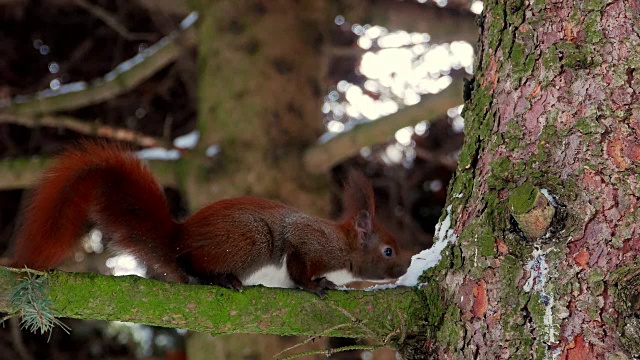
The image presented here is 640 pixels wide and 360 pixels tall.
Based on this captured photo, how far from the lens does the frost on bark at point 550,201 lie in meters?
1.35

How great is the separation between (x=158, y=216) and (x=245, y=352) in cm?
107

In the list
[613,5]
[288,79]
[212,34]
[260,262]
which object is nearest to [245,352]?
[260,262]

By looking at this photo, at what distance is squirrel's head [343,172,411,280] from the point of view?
7.83 feet

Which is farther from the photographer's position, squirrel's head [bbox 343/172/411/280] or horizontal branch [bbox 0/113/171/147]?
horizontal branch [bbox 0/113/171/147]

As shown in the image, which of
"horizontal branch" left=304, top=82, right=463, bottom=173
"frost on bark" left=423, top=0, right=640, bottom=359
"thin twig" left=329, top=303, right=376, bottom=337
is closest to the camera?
"frost on bark" left=423, top=0, right=640, bottom=359

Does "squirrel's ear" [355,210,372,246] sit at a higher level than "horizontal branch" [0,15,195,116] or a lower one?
lower

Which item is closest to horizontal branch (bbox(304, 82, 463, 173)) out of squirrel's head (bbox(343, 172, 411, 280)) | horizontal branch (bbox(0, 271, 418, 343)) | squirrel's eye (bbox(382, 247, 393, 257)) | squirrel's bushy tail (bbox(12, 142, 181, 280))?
squirrel's head (bbox(343, 172, 411, 280))

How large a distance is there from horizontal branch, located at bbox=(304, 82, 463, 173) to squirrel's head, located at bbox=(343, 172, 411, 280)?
400mm

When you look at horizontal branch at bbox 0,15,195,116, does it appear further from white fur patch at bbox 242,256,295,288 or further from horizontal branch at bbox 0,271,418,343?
horizontal branch at bbox 0,271,418,343

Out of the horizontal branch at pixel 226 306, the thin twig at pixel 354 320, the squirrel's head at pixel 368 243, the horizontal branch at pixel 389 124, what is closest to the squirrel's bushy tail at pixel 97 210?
the horizontal branch at pixel 226 306

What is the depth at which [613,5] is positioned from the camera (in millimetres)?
1486

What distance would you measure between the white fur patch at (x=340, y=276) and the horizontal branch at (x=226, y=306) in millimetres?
797

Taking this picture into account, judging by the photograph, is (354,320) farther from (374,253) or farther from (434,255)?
(374,253)

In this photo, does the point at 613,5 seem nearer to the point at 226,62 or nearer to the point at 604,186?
the point at 604,186
